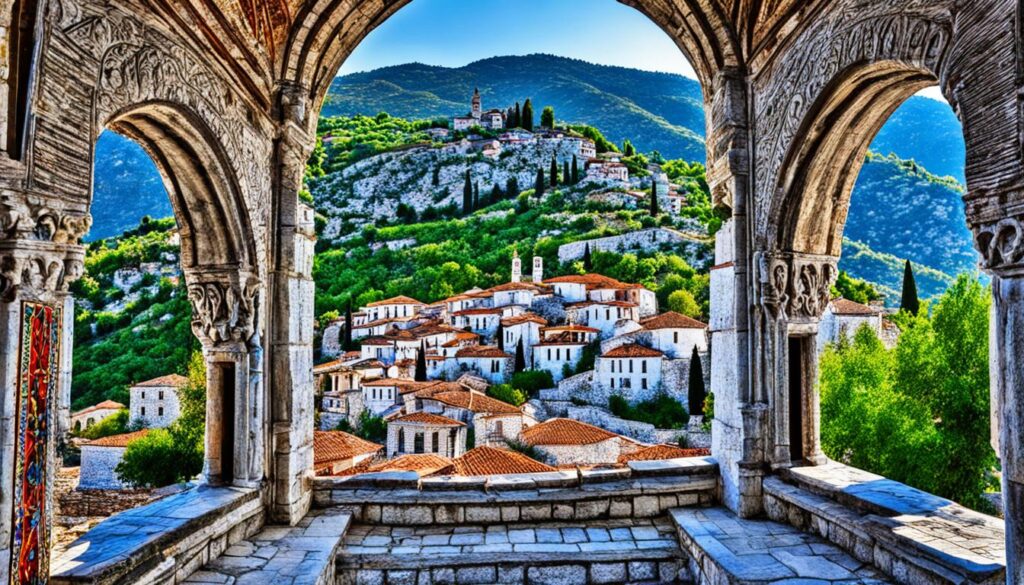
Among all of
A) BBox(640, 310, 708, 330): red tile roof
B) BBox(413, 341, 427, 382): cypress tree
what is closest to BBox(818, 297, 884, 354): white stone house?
BBox(640, 310, 708, 330): red tile roof

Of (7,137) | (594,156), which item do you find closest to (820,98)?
(7,137)

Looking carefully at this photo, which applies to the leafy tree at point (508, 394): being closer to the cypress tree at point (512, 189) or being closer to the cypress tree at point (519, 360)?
the cypress tree at point (519, 360)

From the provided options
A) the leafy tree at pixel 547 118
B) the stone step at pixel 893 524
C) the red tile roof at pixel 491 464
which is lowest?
the red tile roof at pixel 491 464

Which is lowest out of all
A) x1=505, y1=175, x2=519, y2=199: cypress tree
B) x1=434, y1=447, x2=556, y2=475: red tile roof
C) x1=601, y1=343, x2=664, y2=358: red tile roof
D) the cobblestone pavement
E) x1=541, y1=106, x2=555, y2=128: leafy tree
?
x1=434, y1=447, x2=556, y2=475: red tile roof

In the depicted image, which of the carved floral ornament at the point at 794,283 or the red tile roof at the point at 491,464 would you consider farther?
the red tile roof at the point at 491,464

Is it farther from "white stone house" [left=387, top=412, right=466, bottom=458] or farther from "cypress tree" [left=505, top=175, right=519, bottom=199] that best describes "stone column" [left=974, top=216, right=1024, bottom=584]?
"cypress tree" [left=505, top=175, right=519, bottom=199]

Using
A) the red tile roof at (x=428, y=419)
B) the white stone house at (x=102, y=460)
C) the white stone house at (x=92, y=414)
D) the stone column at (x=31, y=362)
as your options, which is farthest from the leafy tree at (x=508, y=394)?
the stone column at (x=31, y=362)

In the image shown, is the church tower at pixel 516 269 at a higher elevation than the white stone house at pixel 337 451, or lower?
higher

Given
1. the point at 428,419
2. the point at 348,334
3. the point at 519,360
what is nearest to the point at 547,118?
the point at 348,334

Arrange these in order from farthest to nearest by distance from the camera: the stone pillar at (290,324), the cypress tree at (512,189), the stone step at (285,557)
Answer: the cypress tree at (512,189), the stone pillar at (290,324), the stone step at (285,557)
